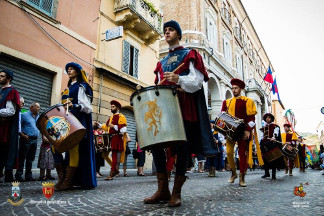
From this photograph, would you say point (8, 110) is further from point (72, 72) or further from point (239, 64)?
point (239, 64)

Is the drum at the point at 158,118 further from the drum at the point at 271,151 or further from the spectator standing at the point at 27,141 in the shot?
the drum at the point at 271,151

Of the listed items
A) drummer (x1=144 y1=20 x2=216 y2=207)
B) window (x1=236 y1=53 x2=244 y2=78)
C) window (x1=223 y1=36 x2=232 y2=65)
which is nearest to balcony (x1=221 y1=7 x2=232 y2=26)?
window (x1=223 y1=36 x2=232 y2=65)

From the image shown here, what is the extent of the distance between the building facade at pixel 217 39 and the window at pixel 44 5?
1081cm

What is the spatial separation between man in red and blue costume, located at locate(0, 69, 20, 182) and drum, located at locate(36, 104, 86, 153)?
5.41 ft

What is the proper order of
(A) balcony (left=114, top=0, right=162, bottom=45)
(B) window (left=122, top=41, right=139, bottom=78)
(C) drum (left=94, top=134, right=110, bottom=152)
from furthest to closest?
1. (B) window (left=122, top=41, right=139, bottom=78)
2. (A) balcony (left=114, top=0, right=162, bottom=45)
3. (C) drum (left=94, top=134, right=110, bottom=152)

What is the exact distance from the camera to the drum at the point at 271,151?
21.8ft

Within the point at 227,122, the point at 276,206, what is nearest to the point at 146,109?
the point at 276,206

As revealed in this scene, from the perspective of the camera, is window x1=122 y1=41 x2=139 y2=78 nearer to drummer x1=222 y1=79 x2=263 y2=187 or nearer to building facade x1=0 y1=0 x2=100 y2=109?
building facade x1=0 y1=0 x2=100 y2=109

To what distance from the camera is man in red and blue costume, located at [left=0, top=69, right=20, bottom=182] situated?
4.44 m

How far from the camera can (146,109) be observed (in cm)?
227

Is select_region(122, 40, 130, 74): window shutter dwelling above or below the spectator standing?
above

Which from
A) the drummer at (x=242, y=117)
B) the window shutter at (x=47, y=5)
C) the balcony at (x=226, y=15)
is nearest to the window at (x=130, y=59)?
the window shutter at (x=47, y=5)

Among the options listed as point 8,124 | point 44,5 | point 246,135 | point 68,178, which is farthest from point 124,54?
point 68,178

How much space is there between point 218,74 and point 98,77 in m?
13.3
